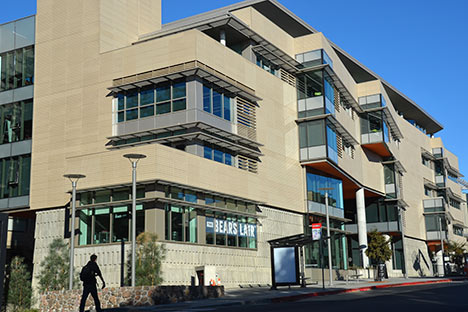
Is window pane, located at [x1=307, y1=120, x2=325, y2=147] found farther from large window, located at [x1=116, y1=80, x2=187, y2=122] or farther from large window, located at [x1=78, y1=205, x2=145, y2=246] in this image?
large window, located at [x1=78, y1=205, x2=145, y2=246]

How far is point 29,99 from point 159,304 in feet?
81.7

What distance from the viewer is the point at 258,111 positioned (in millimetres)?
40906

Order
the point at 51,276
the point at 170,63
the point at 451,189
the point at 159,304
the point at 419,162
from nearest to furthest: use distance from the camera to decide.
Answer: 1. the point at 159,304
2. the point at 51,276
3. the point at 170,63
4. the point at 419,162
5. the point at 451,189

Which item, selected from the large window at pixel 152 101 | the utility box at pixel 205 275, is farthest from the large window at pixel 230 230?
the large window at pixel 152 101

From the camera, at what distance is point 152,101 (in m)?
36.4

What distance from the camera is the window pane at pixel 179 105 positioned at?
35028 mm

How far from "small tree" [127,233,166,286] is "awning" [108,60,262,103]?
10.2 m

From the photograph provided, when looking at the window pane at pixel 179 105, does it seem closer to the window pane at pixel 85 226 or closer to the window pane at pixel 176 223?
the window pane at pixel 176 223

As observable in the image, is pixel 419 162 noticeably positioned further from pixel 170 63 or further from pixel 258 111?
pixel 170 63

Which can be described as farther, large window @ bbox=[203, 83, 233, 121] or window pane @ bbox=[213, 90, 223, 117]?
window pane @ bbox=[213, 90, 223, 117]

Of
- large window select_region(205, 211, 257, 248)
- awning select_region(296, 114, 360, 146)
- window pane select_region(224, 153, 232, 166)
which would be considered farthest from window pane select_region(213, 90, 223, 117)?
awning select_region(296, 114, 360, 146)

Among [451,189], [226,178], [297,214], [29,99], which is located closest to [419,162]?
[451,189]

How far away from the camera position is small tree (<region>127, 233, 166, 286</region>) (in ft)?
92.3

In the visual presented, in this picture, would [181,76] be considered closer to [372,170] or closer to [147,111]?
[147,111]
